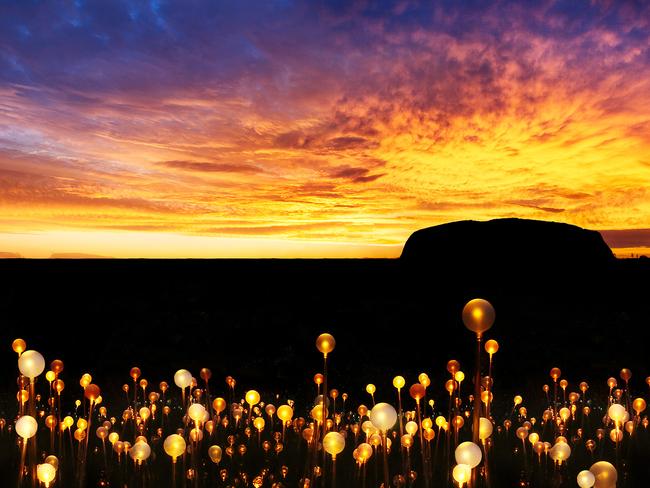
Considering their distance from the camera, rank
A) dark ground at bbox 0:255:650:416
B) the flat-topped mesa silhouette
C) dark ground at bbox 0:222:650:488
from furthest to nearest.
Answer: the flat-topped mesa silhouette, dark ground at bbox 0:255:650:416, dark ground at bbox 0:222:650:488

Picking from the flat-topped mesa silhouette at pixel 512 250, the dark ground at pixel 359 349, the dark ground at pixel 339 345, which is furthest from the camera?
the flat-topped mesa silhouette at pixel 512 250

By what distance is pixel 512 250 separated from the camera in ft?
179

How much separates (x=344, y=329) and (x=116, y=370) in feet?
38.9

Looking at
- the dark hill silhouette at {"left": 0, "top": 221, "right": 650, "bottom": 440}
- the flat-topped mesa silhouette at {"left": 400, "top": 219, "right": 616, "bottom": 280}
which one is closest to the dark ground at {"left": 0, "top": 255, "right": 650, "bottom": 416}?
the dark hill silhouette at {"left": 0, "top": 221, "right": 650, "bottom": 440}

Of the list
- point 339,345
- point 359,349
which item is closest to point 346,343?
point 339,345

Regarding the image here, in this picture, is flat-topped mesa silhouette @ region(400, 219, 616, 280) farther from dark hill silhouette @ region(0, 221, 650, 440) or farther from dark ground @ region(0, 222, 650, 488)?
dark ground @ region(0, 222, 650, 488)

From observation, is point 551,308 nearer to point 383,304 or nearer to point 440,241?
point 383,304

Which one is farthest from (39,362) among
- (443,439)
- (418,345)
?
(418,345)

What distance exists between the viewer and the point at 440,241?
203 ft

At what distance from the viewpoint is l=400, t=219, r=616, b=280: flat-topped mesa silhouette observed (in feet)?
175

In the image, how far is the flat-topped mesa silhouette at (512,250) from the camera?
53281 millimetres

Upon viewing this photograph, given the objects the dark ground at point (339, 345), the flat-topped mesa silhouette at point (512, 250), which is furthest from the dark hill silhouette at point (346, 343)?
the flat-topped mesa silhouette at point (512, 250)

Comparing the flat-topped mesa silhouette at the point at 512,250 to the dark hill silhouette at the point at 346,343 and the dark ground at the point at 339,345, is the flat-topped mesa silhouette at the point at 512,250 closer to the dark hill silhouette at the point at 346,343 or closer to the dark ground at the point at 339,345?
the dark hill silhouette at the point at 346,343

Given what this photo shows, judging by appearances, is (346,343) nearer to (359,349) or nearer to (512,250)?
(359,349)
